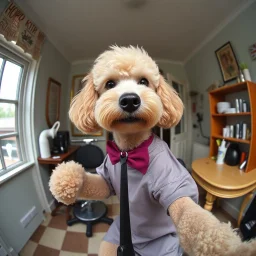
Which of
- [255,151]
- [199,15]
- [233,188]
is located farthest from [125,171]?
[199,15]

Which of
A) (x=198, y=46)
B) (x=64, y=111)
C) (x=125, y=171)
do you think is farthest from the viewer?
(x=64, y=111)

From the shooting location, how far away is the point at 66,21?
91cm

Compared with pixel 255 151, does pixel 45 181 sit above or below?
below

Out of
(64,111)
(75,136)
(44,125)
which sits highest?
(64,111)

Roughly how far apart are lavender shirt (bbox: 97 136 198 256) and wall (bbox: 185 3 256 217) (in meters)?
1.01

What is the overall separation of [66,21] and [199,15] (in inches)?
41.8

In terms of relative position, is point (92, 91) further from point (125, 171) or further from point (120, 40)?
point (120, 40)

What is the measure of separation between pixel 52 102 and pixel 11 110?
452mm

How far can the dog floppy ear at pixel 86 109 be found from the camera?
0.43m

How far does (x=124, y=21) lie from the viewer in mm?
952

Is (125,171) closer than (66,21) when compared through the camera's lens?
Yes

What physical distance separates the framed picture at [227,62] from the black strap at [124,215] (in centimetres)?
119

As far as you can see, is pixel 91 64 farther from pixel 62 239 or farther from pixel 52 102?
pixel 62 239

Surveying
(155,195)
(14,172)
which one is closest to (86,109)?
(155,195)
